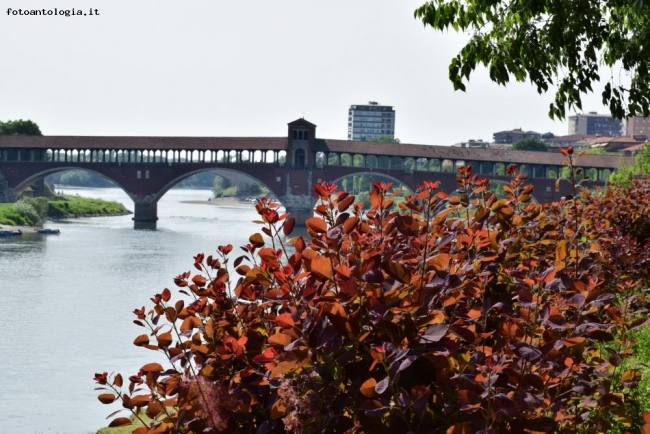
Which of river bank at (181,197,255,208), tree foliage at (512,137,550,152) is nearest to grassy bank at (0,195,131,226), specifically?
river bank at (181,197,255,208)

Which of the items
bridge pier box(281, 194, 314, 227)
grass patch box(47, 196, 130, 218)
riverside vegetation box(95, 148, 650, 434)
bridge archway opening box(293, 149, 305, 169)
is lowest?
grass patch box(47, 196, 130, 218)

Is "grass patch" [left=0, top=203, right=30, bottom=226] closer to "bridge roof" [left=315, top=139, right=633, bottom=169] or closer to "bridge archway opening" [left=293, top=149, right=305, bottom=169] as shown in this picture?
"bridge archway opening" [left=293, top=149, right=305, bottom=169]

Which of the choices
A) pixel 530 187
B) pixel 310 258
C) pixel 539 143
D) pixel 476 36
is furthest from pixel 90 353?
pixel 539 143

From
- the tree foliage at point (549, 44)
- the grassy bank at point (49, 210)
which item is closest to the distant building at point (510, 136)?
the grassy bank at point (49, 210)

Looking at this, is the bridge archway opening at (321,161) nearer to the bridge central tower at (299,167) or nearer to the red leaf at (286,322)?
the bridge central tower at (299,167)

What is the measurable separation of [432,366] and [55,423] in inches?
402

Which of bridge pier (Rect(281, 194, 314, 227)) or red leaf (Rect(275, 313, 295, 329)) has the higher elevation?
red leaf (Rect(275, 313, 295, 329))

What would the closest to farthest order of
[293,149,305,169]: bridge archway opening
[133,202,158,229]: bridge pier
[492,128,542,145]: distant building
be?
[293,149,305,169]: bridge archway opening, [133,202,158,229]: bridge pier, [492,128,542,145]: distant building

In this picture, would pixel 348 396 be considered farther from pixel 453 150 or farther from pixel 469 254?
pixel 453 150

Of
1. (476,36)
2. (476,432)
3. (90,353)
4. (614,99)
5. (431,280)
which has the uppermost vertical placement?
(476,36)

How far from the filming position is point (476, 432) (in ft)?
7.50

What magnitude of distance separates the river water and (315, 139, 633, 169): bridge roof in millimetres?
11395

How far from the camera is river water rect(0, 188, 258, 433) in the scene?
12797 millimetres

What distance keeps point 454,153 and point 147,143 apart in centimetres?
1679
